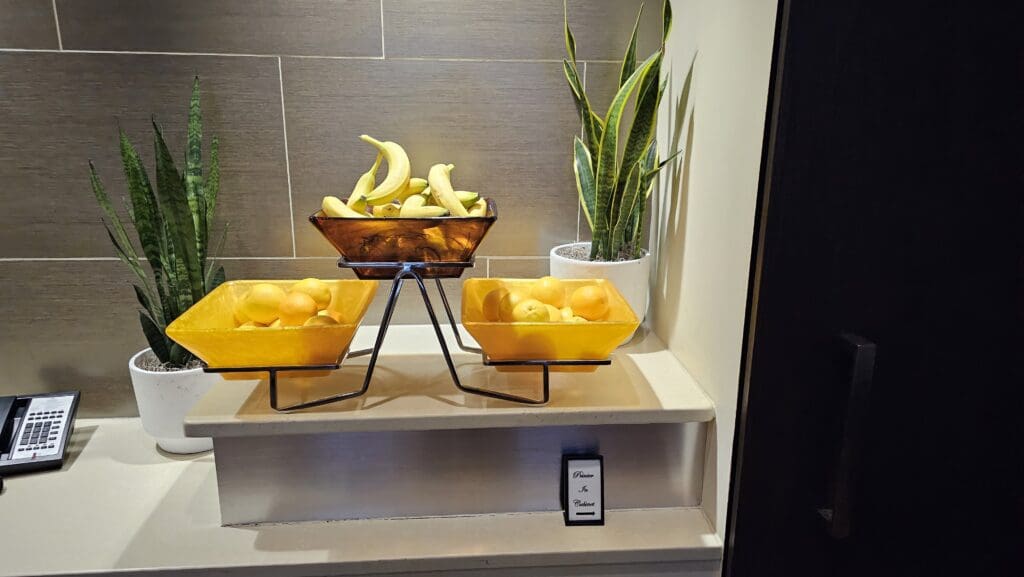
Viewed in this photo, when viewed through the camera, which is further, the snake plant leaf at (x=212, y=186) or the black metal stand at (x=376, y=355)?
the snake plant leaf at (x=212, y=186)

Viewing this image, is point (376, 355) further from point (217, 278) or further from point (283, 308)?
point (217, 278)

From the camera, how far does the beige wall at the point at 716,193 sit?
953 mm

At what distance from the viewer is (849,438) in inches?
37.6

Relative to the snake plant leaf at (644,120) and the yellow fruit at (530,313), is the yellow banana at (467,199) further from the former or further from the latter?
the snake plant leaf at (644,120)

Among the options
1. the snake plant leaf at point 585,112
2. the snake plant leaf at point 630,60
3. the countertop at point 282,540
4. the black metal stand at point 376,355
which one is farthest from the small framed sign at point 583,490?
the snake plant leaf at point 630,60

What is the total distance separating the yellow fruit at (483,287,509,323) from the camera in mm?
1094

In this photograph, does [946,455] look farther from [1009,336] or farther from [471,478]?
[471,478]

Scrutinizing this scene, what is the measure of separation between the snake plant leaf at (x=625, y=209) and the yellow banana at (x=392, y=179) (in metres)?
0.42

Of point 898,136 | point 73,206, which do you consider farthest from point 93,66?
point 898,136

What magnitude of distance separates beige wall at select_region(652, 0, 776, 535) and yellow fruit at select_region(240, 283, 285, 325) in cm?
69

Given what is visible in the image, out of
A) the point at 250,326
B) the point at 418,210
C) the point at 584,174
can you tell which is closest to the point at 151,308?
the point at 250,326

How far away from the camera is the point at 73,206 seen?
140 centimetres

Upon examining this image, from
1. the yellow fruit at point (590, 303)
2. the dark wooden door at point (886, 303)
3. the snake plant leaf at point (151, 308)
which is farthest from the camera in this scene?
the snake plant leaf at point (151, 308)

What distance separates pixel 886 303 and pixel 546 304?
0.51m
